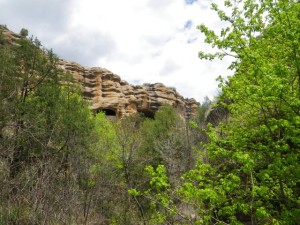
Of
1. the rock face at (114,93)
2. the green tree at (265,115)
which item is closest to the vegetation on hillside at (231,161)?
the green tree at (265,115)

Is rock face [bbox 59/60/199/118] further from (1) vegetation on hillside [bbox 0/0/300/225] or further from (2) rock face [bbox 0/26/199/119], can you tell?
(1) vegetation on hillside [bbox 0/0/300/225]

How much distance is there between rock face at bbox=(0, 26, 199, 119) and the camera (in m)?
48.3

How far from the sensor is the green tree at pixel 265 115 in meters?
6.10

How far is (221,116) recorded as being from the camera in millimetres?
20250

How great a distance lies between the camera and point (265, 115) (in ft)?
23.6

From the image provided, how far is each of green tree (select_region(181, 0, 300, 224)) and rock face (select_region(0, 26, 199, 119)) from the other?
37.6 m

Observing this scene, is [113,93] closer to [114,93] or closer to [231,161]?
[114,93]

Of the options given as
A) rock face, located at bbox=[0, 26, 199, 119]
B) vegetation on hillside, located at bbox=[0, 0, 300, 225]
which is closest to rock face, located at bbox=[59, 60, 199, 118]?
rock face, located at bbox=[0, 26, 199, 119]

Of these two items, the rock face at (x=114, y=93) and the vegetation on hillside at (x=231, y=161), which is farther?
the rock face at (x=114, y=93)

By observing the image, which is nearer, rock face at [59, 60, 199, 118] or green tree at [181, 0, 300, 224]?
green tree at [181, 0, 300, 224]

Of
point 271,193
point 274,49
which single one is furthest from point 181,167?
point 274,49

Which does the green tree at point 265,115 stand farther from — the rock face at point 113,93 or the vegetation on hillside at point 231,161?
the rock face at point 113,93

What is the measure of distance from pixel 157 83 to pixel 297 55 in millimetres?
50574

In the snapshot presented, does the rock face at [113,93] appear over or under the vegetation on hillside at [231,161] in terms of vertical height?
over
